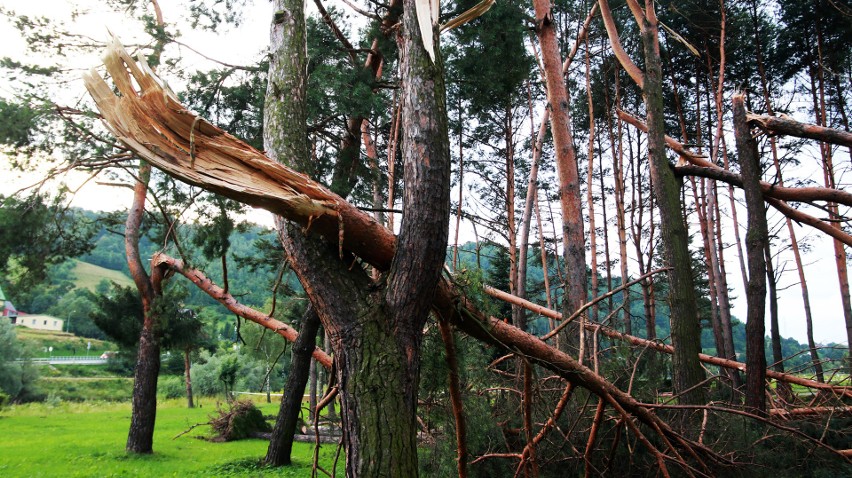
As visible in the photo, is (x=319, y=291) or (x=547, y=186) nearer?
(x=319, y=291)

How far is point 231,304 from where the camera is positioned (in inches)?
218

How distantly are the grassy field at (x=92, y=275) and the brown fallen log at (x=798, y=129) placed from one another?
2811 inches

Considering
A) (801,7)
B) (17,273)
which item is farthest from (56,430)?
(801,7)

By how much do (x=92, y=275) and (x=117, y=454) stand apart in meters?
73.6

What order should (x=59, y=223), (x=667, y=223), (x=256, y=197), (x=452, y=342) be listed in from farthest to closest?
(x=59, y=223) → (x=667, y=223) → (x=452, y=342) → (x=256, y=197)

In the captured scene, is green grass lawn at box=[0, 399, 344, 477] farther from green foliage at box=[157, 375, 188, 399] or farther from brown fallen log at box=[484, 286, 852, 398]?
green foliage at box=[157, 375, 188, 399]

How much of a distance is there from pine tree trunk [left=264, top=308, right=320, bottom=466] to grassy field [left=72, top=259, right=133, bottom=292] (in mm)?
65809

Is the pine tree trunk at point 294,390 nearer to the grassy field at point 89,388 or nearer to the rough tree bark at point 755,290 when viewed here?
the rough tree bark at point 755,290

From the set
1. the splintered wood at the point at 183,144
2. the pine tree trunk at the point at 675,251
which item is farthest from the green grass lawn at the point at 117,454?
the splintered wood at the point at 183,144

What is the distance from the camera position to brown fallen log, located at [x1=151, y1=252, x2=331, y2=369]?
5.33m

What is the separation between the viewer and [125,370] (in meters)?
37.5

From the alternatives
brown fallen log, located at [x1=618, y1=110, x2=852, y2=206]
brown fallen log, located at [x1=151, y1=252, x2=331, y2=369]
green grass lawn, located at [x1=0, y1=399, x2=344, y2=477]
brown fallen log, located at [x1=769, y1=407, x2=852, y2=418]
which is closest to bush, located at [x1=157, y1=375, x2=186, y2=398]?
green grass lawn, located at [x1=0, y1=399, x2=344, y2=477]

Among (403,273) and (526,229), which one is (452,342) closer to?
(403,273)

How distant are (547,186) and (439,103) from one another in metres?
16.6
